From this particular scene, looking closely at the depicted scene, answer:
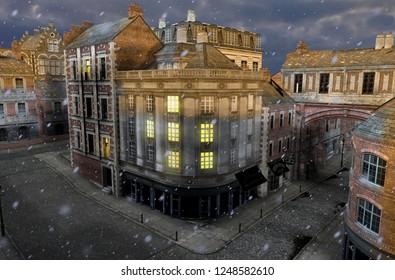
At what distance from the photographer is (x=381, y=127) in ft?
49.7

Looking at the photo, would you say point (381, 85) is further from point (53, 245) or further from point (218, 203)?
point (53, 245)

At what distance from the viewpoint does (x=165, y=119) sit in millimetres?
23875

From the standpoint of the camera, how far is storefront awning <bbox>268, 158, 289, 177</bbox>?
30234 millimetres

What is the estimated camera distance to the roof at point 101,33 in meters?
27.9

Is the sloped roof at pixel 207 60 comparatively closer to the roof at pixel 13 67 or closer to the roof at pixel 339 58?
the roof at pixel 339 58

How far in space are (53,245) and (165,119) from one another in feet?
40.4

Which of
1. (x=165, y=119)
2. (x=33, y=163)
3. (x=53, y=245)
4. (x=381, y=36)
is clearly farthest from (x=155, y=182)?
(x=381, y=36)

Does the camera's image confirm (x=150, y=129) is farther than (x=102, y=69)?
No

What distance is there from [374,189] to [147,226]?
52.5 ft

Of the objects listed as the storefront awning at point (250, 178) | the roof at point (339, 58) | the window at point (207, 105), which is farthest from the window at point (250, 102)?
the roof at point (339, 58)

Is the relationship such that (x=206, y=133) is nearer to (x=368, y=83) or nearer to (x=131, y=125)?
(x=131, y=125)

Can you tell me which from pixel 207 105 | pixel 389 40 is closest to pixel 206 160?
pixel 207 105

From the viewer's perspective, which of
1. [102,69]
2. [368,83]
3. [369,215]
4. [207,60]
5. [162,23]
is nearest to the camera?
[369,215]

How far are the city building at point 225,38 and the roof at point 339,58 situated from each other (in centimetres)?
727
